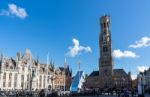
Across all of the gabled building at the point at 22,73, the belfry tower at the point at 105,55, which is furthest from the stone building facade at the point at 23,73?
the belfry tower at the point at 105,55

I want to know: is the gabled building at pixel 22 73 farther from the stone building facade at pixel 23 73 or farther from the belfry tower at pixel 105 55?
the belfry tower at pixel 105 55

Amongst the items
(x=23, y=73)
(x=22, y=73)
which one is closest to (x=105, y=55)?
(x=23, y=73)

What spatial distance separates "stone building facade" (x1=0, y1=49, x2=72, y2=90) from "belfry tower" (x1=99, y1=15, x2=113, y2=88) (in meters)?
34.8

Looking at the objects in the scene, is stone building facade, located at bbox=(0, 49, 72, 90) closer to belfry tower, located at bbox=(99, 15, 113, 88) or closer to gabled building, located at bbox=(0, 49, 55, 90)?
gabled building, located at bbox=(0, 49, 55, 90)

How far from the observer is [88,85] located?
14738cm

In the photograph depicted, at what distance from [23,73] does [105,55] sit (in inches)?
2087

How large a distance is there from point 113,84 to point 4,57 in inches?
2380

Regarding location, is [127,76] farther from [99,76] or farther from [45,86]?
[45,86]

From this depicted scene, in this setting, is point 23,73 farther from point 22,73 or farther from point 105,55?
point 105,55

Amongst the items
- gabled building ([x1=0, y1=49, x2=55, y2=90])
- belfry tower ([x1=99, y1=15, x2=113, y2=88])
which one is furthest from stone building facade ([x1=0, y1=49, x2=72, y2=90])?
belfry tower ([x1=99, y1=15, x2=113, y2=88])

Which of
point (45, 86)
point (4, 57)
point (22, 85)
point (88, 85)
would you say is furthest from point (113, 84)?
point (4, 57)

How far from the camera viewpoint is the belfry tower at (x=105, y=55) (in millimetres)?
134750

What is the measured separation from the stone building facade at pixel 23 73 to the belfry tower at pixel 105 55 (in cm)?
3476

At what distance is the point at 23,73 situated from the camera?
9800cm
